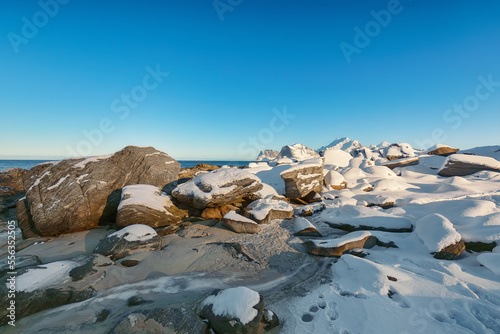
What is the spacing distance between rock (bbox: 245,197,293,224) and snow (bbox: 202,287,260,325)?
5798mm

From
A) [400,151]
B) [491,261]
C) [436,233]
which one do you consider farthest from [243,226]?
[400,151]

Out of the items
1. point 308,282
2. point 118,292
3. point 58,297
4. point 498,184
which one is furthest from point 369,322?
point 498,184

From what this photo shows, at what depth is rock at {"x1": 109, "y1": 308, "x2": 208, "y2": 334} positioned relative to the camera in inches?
122

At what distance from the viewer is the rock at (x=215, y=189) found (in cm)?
991

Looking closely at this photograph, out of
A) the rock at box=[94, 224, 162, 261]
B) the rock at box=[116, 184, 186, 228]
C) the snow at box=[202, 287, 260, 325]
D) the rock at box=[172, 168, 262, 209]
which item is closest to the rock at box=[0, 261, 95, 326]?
the rock at box=[94, 224, 162, 261]

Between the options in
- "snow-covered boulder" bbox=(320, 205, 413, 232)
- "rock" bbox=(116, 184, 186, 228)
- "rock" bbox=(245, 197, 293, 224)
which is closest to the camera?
"snow-covered boulder" bbox=(320, 205, 413, 232)

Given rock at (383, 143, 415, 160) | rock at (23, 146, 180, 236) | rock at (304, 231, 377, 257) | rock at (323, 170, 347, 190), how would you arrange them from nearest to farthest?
rock at (304, 231, 377, 257)
rock at (23, 146, 180, 236)
rock at (323, 170, 347, 190)
rock at (383, 143, 415, 160)

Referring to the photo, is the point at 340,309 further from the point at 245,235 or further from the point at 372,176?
the point at 372,176

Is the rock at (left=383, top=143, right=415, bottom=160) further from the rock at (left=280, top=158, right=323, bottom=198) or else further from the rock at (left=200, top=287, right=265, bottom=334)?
the rock at (left=200, top=287, right=265, bottom=334)

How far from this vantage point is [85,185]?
9305mm

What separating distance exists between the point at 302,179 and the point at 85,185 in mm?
12203

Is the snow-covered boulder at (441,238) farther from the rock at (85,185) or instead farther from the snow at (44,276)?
the rock at (85,185)

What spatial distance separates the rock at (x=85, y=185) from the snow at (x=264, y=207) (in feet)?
16.5

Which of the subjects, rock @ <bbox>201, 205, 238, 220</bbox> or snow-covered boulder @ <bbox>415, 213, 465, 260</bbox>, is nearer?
snow-covered boulder @ <bbox>415, 213, 465, 260</bbox>
